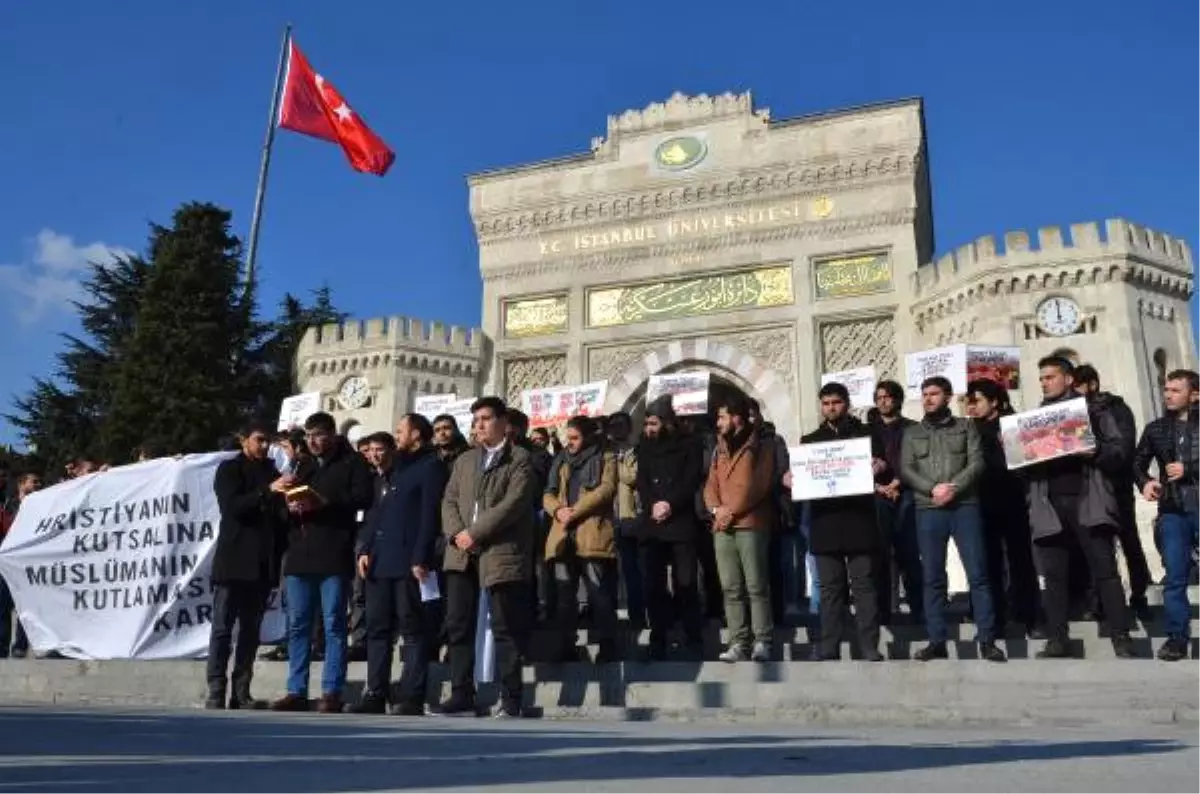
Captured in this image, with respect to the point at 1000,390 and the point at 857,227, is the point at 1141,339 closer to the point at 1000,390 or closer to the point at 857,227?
the point at 857,227

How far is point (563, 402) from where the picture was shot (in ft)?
45.9

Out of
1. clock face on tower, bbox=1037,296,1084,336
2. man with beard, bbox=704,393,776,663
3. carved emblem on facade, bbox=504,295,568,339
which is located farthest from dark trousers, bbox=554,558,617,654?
carved emblem on facade, bbox=504,295,568,339

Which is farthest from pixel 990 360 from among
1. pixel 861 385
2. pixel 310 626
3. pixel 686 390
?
pixel 310 626

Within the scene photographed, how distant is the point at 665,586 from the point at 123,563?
457 centimetres

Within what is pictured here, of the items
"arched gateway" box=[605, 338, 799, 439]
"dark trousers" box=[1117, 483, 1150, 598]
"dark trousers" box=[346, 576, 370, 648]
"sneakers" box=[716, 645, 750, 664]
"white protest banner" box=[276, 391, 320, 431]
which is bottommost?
"sneakers" box=[716, 645, 750, 664]

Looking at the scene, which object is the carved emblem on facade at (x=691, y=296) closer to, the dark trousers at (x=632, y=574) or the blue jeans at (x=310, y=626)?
the dark trousers at (x=632, y=574)

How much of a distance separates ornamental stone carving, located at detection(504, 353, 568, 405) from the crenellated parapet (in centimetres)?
751

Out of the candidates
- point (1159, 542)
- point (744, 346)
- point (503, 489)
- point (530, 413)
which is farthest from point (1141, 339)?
point (503, 489)

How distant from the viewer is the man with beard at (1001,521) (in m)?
7.11

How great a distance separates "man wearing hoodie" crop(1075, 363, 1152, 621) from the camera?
6.67 meters

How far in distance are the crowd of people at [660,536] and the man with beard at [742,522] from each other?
0.01 metres

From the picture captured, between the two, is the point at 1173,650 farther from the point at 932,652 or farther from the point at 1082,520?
the point at 932,652

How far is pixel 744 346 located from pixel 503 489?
13791 mm

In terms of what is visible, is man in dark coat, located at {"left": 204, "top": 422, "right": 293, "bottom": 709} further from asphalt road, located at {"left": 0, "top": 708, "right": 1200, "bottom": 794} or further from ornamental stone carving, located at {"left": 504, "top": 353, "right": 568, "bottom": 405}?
ornamental stone carving, located at {"left": 504, "top": 353, "right": 568, "bottom": 405}
